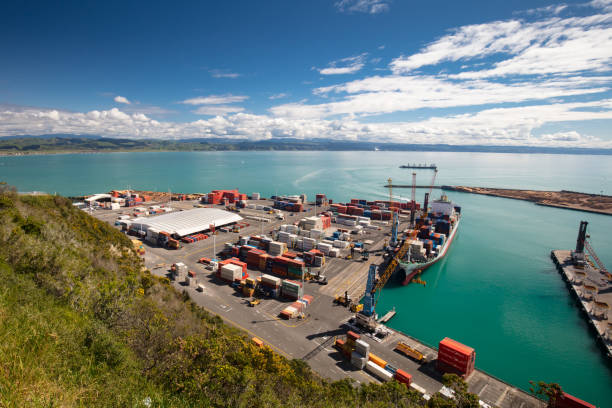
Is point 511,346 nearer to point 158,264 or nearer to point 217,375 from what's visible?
point 217,375

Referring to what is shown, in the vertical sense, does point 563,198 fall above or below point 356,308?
above

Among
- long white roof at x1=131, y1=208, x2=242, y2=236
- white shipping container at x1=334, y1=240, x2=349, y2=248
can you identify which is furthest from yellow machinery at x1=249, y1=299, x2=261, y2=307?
long white roof at x1=131, y1=208, x2=242, y2=236

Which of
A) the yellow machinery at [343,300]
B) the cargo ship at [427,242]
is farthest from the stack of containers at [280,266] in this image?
the cargo ship at [427,242]

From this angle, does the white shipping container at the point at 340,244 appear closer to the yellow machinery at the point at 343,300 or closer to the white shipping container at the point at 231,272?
the yellow machinery at the point at 343,300

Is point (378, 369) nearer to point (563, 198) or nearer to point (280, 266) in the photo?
point (280, 266)

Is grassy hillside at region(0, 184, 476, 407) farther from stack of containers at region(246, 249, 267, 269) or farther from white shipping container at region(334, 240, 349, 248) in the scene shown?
white shipping container at region(334, 240, 349, 248)

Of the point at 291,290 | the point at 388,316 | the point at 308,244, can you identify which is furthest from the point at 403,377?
the point at 308,244
